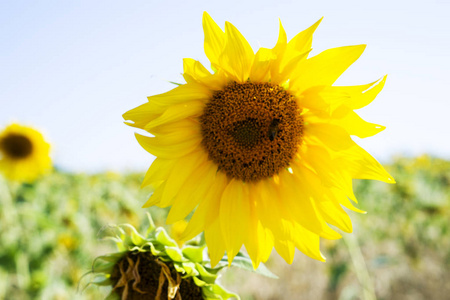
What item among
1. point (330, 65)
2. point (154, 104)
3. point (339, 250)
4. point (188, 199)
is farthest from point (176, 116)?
point (339, 250)

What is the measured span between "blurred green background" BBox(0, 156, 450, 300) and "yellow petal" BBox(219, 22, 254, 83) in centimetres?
291

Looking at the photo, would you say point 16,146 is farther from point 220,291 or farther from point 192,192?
point 220,291

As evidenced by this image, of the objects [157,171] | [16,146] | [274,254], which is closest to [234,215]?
[157,171]

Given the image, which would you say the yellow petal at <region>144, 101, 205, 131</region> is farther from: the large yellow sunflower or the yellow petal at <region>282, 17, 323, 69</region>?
the yellow petal at <region>282, 17, 323, 69</region>

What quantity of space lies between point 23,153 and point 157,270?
5224 millimetres

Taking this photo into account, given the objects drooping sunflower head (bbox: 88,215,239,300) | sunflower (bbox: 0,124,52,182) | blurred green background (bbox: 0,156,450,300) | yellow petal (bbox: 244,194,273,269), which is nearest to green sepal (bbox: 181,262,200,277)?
drooping sunflower head (bbox: 88,215,239,300)

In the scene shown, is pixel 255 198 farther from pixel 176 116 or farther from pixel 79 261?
pixel 79 261

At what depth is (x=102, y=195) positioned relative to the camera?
5.28m

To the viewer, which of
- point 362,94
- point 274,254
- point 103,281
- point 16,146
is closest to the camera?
point 362,94

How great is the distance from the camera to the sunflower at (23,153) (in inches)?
231

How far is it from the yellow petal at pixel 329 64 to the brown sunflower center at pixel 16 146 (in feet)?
18.4

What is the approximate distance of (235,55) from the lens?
151 cm

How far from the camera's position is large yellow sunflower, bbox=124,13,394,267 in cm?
152

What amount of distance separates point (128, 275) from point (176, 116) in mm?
747
